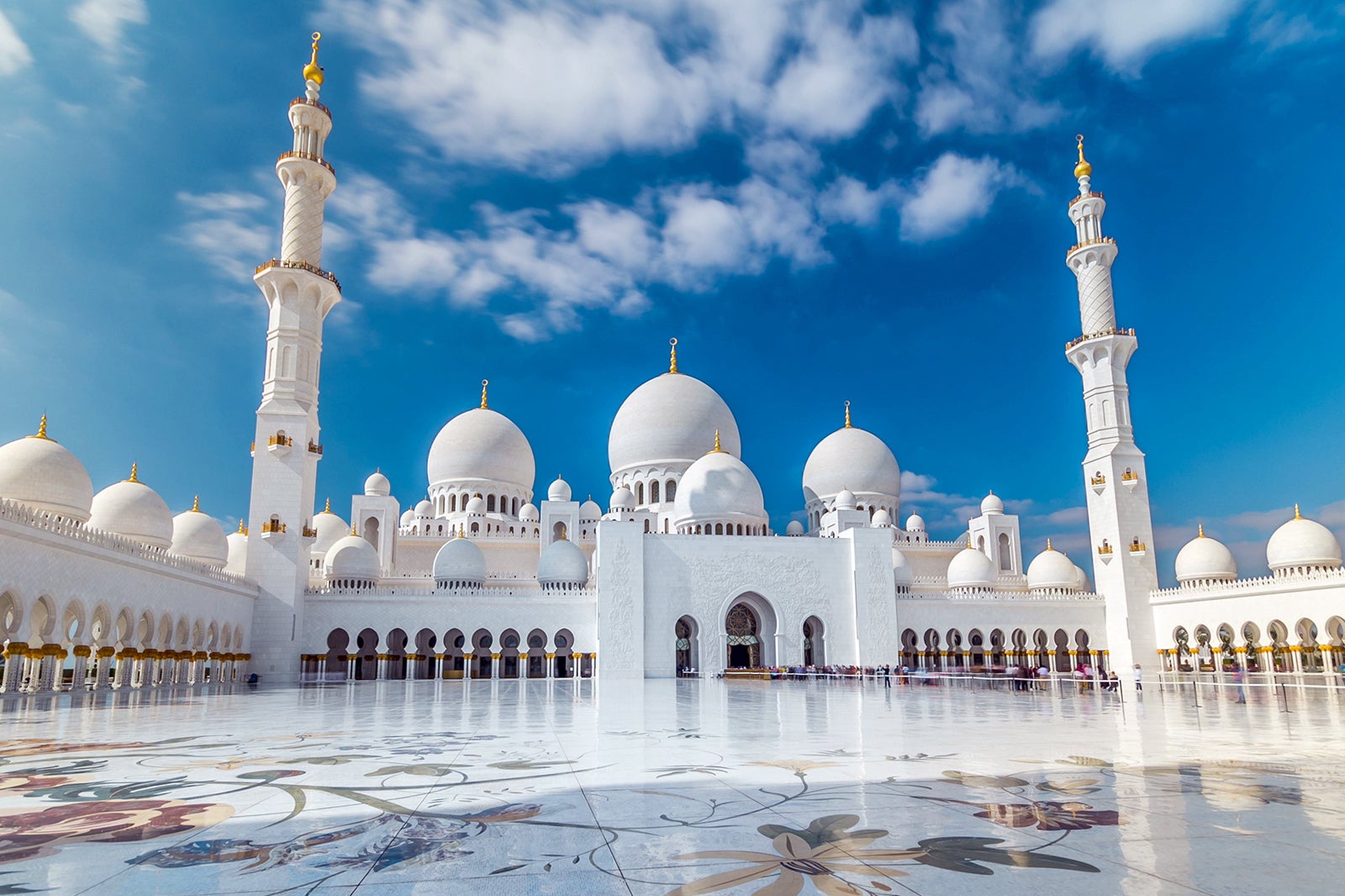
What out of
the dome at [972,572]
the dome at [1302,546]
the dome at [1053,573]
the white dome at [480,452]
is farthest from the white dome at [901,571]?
the white dome at [480,452]

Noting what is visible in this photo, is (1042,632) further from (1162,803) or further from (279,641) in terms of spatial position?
(1162,803)

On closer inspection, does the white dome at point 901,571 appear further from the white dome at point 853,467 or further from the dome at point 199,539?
the dome at point 199,539

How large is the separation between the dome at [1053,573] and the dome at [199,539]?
27.3 meters

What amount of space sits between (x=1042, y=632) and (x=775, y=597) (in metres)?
10.0

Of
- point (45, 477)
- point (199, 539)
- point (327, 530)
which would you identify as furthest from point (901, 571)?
point (45, 477)

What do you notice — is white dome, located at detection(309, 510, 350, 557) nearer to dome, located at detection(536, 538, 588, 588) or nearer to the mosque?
the mosque

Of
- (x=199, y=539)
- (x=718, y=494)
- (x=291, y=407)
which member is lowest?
(x=199, y=539)

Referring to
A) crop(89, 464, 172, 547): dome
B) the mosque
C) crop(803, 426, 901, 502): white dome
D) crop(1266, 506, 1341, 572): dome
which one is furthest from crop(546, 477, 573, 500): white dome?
crop(1266, 506, 1341, 572): dome

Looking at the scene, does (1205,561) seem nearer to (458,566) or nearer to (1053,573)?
(1053,573)

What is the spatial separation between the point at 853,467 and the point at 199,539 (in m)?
23.5

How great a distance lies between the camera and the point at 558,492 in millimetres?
35125

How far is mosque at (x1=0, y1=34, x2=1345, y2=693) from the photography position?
22656 millimetres

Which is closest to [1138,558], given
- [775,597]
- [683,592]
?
[775,597]

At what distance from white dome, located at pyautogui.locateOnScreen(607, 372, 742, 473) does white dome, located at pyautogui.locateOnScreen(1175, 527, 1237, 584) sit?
51.6 feet
